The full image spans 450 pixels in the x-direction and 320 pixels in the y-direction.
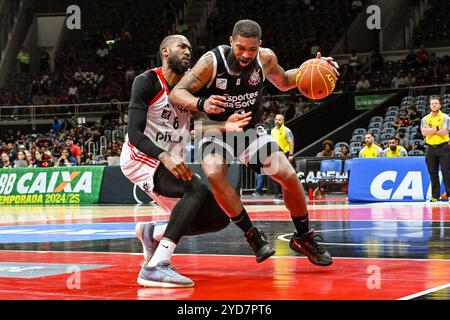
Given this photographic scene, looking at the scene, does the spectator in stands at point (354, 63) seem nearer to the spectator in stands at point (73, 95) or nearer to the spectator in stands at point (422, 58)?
the spectator in stands at point (422, 58)

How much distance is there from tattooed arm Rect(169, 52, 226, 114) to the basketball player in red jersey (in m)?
0.14

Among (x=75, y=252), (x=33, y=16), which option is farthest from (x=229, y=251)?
(x=33, y=16)

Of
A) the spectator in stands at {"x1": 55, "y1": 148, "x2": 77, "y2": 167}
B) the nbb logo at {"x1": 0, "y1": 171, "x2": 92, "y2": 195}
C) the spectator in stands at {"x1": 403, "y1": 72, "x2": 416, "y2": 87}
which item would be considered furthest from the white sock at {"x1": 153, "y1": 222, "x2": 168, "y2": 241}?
the spectator in stands at {"x1": 403, "y1": 72, "x2": 416, "y2": 87}

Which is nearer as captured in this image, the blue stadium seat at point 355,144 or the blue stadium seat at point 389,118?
the blue stadium seat at point 355,144

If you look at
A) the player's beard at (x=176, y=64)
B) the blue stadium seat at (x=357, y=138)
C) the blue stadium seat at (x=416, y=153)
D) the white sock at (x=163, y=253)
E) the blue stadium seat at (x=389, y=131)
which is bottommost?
the white sock at (x=163, y=253)

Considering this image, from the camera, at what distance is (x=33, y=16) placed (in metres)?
36.6

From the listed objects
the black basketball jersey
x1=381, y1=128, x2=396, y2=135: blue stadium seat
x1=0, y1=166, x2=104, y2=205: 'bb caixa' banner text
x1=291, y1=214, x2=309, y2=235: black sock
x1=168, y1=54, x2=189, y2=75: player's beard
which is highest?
x1=168, y1=54, x2=189, y2=75: player's beard

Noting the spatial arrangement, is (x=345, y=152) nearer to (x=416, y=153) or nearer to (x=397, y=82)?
(x=416, y=153)

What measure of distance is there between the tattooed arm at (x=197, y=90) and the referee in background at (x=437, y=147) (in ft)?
31.7

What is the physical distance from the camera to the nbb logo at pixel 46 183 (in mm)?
20141

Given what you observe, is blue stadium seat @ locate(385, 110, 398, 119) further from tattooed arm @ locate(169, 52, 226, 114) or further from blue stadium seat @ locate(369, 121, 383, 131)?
tattooed arm @ locate(169, 52, 226, 114)

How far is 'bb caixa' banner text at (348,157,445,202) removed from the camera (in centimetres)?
1595

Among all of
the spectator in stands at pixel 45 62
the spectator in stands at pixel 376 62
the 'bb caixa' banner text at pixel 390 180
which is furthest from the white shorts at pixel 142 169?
the spectator in stands at pixel 45 62

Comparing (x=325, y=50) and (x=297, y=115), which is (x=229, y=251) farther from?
(x=325, y=50)
